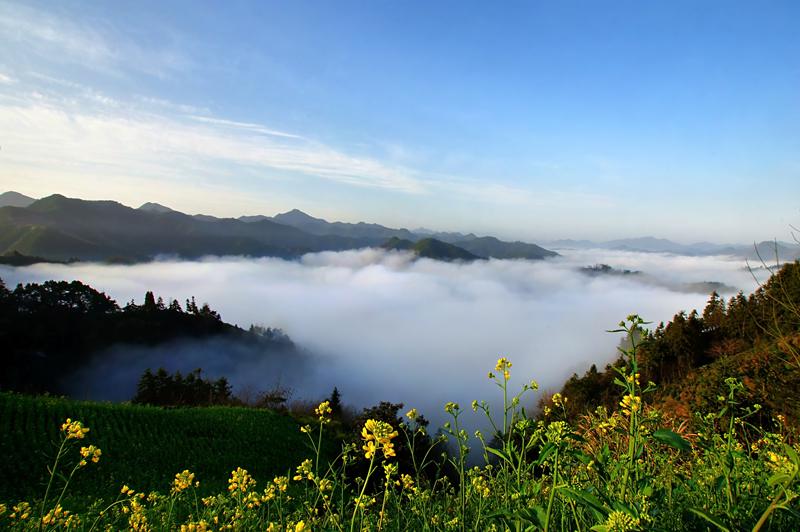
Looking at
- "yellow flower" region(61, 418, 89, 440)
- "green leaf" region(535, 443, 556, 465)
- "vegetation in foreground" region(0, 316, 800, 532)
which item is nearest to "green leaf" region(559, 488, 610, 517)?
"vegetation in foreground" region(0, 316, 800, 532)

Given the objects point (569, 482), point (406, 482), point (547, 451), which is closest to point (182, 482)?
point (406, 482)

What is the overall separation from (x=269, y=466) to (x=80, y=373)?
262 feet

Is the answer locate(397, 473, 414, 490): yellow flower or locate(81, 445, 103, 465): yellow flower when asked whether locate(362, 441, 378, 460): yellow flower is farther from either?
locate(81, 445, 103, 465): yellow flower

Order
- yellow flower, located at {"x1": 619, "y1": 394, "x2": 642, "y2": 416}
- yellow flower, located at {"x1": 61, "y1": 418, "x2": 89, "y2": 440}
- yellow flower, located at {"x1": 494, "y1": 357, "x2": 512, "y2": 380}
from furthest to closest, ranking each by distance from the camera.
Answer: yellow flower, located at {"x1": 494, "y1": 357, "x2": 512, "y2": 380} → yellow flower, located at {"x1": 61, "y1": 418, "x2": 89, "y2": 440} → yellow flower, located at {"x1": 619, "y1": 394, "x2": 642, "y2": 416}

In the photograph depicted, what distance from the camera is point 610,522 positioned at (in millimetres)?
1349

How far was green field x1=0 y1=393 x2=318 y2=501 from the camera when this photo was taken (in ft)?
73.8

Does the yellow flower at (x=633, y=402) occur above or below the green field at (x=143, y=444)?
above

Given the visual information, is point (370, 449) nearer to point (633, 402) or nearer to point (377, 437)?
point (377, 437)

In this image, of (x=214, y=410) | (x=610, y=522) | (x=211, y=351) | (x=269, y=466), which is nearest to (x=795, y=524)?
(x=610, y=522)

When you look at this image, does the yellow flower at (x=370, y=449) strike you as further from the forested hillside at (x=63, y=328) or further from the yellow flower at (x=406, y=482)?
the forested hillside at (x=63, y=328)

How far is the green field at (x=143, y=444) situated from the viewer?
2250cm

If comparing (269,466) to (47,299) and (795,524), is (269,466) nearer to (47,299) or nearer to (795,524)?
(795,524)

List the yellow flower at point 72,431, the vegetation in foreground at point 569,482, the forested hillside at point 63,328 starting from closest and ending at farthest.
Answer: the vegetation in foreground at point 569,482, the yellow flower at point 72,431, the forested hillside at point 63,328

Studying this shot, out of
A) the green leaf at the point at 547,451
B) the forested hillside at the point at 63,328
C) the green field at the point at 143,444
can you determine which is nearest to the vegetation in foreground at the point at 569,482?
the green leaf at the point at 547,451
